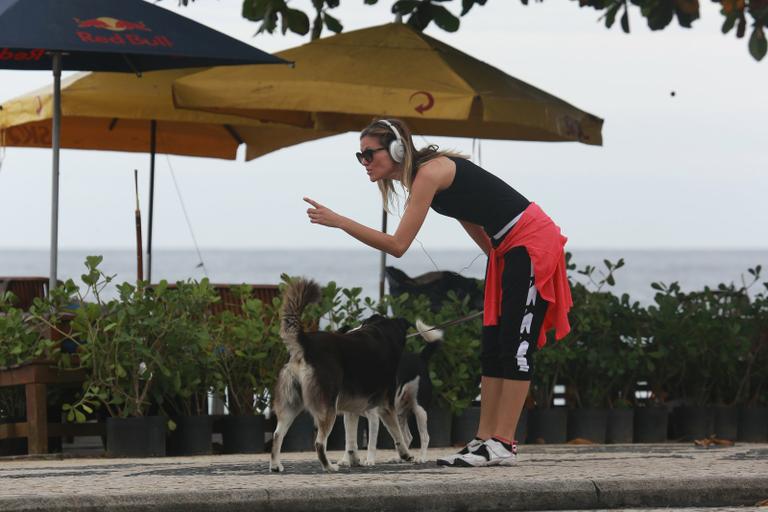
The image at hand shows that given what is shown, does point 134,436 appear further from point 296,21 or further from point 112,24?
point 296,21

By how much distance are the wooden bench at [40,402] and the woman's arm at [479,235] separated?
9.86 feet

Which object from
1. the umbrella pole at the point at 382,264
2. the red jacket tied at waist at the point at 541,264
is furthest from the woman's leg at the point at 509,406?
the umbrella pole at the point at 382,264

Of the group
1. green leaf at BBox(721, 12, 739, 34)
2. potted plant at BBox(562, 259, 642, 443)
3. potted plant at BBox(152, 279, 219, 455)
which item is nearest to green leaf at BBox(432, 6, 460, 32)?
green leaf at BBox(721, 12, 739, 34)

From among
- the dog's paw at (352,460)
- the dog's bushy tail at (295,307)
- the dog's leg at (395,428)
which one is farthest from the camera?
the dog's leg at (395,428)

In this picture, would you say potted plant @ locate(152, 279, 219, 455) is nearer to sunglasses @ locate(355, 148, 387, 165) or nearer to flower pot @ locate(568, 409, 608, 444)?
sunglasses @ locate(355, 148, 387, 165)

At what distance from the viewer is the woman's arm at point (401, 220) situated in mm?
6816

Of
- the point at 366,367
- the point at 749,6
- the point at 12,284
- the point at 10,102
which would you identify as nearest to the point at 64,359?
the point at 12,284

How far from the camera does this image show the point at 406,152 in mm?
7289

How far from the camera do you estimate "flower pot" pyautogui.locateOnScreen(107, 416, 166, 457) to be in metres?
9.13

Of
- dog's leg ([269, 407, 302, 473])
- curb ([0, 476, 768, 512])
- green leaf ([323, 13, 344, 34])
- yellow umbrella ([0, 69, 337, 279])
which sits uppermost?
green leaf ([323, 13, 344, 34])

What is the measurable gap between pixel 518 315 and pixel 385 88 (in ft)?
Result: 12.9

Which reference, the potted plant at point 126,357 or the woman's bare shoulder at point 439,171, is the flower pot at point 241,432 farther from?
the woman's bare shoulder at point 439,171

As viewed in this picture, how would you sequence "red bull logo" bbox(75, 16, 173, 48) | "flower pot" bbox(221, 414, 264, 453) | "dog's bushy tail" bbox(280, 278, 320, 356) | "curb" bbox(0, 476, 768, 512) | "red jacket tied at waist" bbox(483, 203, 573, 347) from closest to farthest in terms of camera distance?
"curb" bbox(0, 476, 768, 512) < "dog's bushy tail" bbox(280, 278, 320, 356) < "red jacket tied at waist" bbox(483, 203, 573, 347) < "flower pot" bbox(221, 414, 264, 453) < "red bull logo" bbox(75, 16, 173, 48)

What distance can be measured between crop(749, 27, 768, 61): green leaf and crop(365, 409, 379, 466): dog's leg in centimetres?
503
